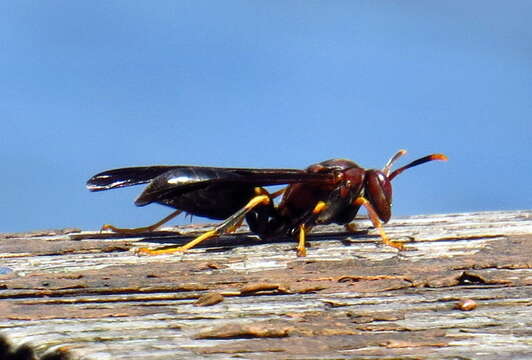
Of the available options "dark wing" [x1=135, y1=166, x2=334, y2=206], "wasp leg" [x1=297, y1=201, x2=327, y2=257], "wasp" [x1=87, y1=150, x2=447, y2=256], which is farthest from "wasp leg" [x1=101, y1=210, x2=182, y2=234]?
"wasp leg" [x1=297, y1=201, x2=327, y2=257]

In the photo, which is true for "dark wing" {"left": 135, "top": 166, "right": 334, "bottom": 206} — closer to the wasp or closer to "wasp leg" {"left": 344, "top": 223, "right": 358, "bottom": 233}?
the wasp

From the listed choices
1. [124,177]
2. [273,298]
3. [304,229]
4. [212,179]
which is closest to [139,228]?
[124,177]

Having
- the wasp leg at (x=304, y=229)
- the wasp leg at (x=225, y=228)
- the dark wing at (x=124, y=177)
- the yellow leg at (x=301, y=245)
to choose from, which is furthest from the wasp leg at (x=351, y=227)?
the dark wing at (x=124, y=177)

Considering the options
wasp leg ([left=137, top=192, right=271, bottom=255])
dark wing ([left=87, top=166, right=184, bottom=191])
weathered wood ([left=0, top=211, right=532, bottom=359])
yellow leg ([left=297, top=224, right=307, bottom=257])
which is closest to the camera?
weathered wood ([left=0, top=211, right=532, bottom=359])

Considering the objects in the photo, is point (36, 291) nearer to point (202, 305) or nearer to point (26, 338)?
point (202, 305)

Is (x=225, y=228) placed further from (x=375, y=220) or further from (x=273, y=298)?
(x=273, y=298)

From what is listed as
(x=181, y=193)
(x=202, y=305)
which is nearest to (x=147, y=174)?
(x=181, y=193)
